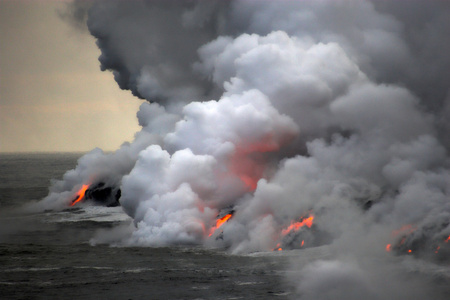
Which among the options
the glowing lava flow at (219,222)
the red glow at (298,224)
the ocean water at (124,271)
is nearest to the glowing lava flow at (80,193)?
the ocean water at (124,271)

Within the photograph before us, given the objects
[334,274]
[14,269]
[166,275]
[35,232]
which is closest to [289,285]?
[334,274]

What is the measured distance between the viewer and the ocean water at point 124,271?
159ft

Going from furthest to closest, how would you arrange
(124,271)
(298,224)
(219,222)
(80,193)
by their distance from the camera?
(80,193) → (219,222) → (298,224) → (124,271)

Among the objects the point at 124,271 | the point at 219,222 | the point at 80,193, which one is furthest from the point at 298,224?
the point at 80,193

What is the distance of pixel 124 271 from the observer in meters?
55.5

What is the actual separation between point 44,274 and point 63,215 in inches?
1731

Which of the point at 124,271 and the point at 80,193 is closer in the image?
the point at 124,271

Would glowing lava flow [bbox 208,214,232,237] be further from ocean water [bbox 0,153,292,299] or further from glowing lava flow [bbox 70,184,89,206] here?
glowing lava flow [bbox 70,184,89,206]

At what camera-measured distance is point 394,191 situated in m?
70.8

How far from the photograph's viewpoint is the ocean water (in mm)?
48562

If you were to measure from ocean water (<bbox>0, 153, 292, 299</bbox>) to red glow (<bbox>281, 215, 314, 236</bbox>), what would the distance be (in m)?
5.57

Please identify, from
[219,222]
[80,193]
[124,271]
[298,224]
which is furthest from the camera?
[80,193]

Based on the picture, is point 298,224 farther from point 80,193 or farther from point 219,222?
point 80,193

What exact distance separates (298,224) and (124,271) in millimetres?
→ 19855
